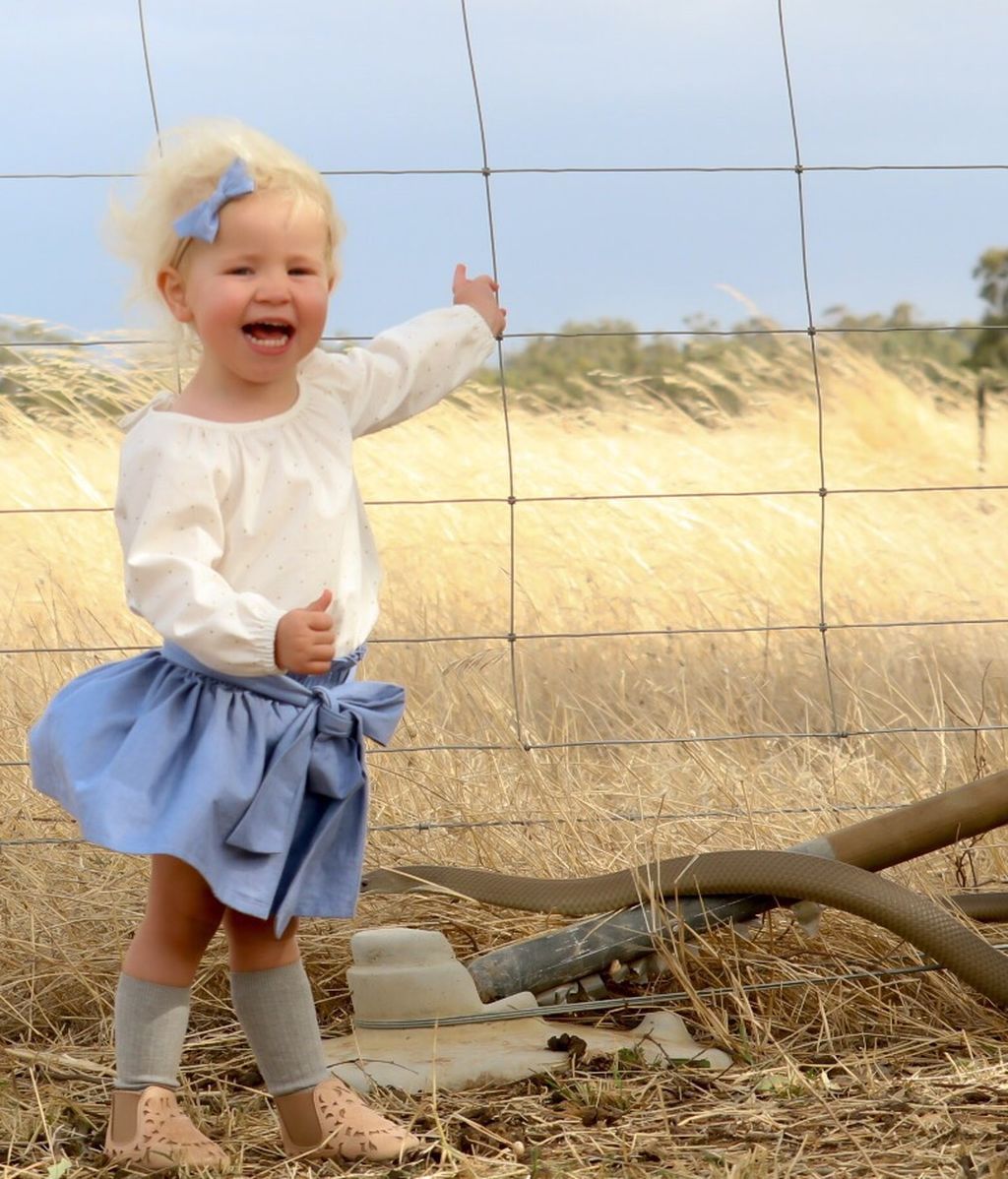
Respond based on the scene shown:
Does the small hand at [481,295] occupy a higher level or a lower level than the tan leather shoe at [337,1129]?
higher

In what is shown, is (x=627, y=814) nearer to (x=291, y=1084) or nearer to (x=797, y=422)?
(x=291, y=1084)

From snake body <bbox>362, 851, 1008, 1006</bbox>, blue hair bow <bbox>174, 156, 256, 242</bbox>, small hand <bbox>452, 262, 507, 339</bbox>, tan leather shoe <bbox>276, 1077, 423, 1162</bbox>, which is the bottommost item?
tan leather shoe <bbox>276, 1077, 423, 1162</bbox>

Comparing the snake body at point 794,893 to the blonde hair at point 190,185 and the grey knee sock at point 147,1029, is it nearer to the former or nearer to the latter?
the grey knee sock at point 147,1029

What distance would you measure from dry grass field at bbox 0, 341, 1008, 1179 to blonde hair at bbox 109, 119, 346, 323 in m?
1.05

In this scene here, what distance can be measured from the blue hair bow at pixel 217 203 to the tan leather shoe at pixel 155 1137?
38.7 inches

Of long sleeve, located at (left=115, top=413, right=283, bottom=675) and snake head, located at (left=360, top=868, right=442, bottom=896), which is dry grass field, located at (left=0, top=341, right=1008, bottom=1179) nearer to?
snake head, located at (left=360, top=868, right=442, bottom=896)

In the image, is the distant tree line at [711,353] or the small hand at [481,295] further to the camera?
the distant tree line at [711,353]

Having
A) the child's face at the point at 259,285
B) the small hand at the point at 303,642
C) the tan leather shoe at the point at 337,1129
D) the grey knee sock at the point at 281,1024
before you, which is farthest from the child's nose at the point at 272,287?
the tan leather shoe at the point at 337,1129

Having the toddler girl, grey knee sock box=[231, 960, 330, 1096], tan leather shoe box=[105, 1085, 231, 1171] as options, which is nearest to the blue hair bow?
the toddler girl

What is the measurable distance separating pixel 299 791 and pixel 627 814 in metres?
1.12

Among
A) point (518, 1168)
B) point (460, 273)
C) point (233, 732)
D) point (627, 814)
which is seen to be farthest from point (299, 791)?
point (627, 814)

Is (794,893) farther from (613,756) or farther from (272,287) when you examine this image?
(613,756)

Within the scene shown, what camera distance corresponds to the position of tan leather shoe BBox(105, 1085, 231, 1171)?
1.86 metres

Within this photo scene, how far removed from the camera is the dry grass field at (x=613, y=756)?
6.63 ft
